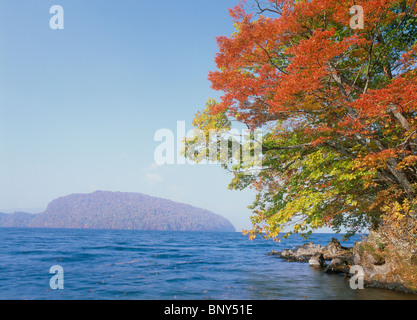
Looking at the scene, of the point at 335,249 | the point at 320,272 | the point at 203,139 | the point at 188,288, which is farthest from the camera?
the point at 335,249

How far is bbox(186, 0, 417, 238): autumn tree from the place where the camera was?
31.2 ft

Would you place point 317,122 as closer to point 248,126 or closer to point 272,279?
point 248,126

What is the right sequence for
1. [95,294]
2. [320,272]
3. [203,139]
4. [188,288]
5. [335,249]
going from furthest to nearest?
[335,249] < [320,272] < [188,288] < [95,294] < [203,139]

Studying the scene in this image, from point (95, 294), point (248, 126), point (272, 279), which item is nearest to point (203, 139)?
Result: point (248, 126)

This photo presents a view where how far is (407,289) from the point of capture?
442 inches

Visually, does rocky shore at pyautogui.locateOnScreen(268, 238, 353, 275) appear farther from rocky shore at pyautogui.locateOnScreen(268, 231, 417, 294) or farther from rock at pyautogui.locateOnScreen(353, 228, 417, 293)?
rock at pyautogui.locateOnScreen(353, 228, 417, 293)

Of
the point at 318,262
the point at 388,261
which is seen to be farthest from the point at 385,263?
the point at 318,262

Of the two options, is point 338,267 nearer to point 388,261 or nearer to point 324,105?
point 388,261

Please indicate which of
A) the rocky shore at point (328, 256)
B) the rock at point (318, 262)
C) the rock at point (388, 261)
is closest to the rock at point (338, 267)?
the rocky shore at point (328, 256)

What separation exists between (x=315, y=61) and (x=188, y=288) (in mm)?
11999

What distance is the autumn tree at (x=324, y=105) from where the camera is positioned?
952 cm

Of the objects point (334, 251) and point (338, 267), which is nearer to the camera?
point (338, 267)

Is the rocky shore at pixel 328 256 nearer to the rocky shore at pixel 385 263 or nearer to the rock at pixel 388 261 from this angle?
the rocky shore at pixel 385 263

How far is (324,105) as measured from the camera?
11.2 meters
